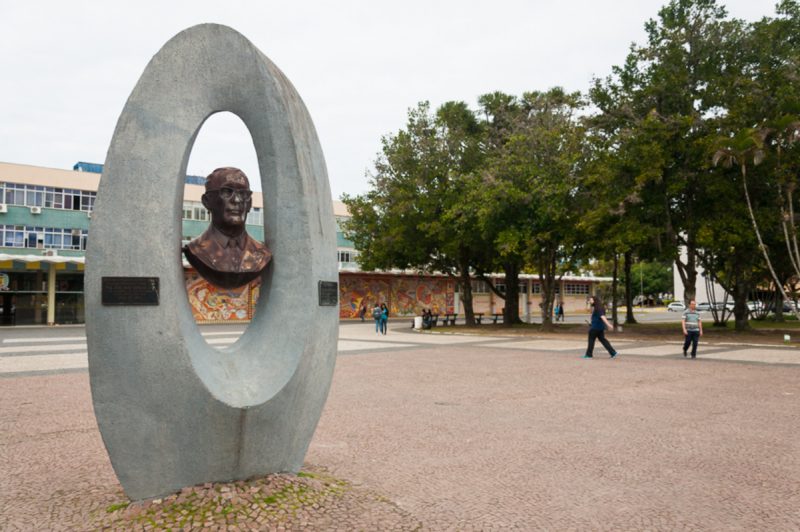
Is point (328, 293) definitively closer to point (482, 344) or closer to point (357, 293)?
point (482, 344)

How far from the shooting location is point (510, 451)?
6551mm

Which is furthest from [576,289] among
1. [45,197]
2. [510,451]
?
[510,451]

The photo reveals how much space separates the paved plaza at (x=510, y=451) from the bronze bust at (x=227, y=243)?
190 centimetres

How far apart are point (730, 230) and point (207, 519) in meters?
21.6

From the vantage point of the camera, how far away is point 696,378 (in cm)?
1245

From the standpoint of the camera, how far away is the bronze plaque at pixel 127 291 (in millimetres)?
4605

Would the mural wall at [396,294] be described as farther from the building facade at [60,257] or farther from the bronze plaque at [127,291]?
the bronze plaque at [127,291]

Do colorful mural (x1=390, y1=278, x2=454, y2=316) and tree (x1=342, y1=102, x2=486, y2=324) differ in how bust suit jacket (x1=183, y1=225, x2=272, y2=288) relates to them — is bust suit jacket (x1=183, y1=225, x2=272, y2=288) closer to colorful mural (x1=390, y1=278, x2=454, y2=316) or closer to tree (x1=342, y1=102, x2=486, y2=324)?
tree (x1=342, y1=102, x2=486, y2=324)

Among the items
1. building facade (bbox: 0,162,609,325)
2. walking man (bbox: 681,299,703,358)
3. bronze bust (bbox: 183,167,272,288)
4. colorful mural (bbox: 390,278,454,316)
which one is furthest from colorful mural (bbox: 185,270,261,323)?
bronze bust (bbox: 183,167,272,288)

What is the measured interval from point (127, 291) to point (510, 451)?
13.3ft

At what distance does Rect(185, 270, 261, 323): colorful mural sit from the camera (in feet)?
126

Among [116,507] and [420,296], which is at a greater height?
[420,296]

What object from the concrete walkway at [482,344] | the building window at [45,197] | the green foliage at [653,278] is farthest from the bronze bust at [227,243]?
the green foliage at [653,278]

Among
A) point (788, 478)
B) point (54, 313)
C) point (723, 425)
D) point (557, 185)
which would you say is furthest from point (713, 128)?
point (54, 313)
